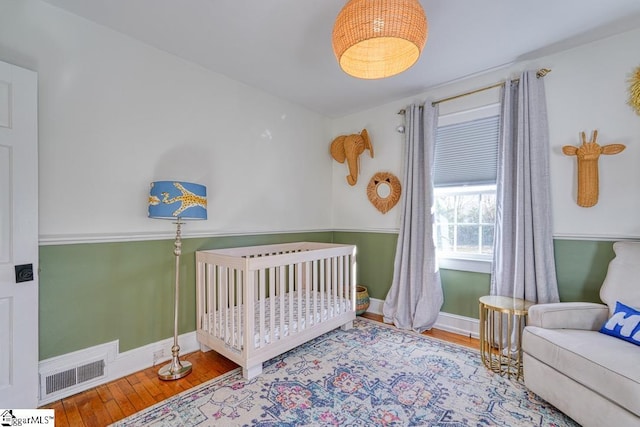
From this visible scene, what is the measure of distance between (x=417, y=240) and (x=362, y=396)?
1.58m

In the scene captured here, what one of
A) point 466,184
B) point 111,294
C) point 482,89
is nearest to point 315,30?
point 482,89

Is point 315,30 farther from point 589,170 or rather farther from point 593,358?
point 593,358

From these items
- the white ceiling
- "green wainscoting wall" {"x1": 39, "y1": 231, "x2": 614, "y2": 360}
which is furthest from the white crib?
the white ceiling

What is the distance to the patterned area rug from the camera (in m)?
1.58

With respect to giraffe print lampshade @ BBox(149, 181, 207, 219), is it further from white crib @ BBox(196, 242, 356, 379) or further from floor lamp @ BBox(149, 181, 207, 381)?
white crib @ BBox(196, 242, 356, 379)

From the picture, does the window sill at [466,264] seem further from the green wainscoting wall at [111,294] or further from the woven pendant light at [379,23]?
the green wainscoting wall at [111,294]

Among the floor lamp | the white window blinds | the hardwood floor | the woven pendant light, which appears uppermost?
the woven pendant light

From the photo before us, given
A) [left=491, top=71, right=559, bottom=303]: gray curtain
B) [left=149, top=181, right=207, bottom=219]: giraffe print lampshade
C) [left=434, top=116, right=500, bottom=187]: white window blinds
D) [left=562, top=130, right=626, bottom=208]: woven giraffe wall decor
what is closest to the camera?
[left=149, top=181, right=207, bottom=219]: giraffe print lampshade

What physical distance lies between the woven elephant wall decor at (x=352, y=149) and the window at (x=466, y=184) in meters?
0.84

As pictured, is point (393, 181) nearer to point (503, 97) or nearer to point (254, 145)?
point (503, 97)

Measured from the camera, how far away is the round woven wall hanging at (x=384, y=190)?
10.4 ft

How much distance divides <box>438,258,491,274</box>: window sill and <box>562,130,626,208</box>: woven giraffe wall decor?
86 centimetres

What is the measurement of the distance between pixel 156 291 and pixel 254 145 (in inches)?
62.0

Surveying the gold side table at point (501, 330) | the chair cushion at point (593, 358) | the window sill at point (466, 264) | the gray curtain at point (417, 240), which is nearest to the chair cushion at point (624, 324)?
the chair cushion at point (593, 358)
